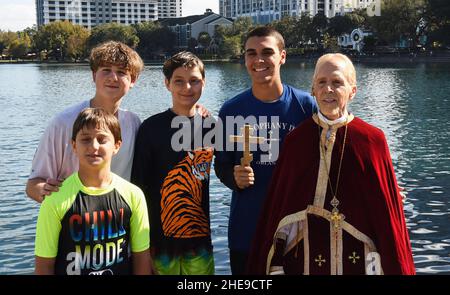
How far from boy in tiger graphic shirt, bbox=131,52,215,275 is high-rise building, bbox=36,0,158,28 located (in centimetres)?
18404

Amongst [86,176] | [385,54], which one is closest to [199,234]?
[86,176]

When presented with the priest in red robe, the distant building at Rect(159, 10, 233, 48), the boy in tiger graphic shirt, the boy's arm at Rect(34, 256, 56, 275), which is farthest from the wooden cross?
the distant building at Rect(159, 10, 233, 48)

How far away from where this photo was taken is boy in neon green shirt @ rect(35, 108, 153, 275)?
366 cm

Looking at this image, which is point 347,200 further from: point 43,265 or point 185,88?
point 43,265

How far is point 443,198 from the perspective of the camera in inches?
483

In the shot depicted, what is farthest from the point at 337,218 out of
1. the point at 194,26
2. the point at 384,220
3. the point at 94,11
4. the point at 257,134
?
the point at 94,11

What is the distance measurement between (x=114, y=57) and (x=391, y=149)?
1455 centimetres

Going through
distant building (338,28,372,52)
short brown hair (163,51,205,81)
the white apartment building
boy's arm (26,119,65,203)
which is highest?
the white apartment building

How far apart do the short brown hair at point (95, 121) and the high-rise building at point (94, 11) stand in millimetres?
184399

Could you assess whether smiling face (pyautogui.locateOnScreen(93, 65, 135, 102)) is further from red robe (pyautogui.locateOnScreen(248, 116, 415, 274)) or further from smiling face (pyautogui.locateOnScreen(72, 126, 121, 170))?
red robe (pyautogui.locateOnScreen(248, 116, 415, 274))

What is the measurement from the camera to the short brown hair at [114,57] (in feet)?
14.0

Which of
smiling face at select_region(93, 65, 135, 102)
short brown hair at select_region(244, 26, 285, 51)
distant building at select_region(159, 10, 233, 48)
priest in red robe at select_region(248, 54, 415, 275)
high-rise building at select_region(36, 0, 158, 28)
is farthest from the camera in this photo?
high-rise building at select_region(36, 0, 158, 28)

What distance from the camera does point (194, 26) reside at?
5384 inches

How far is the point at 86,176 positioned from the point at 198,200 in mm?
957
